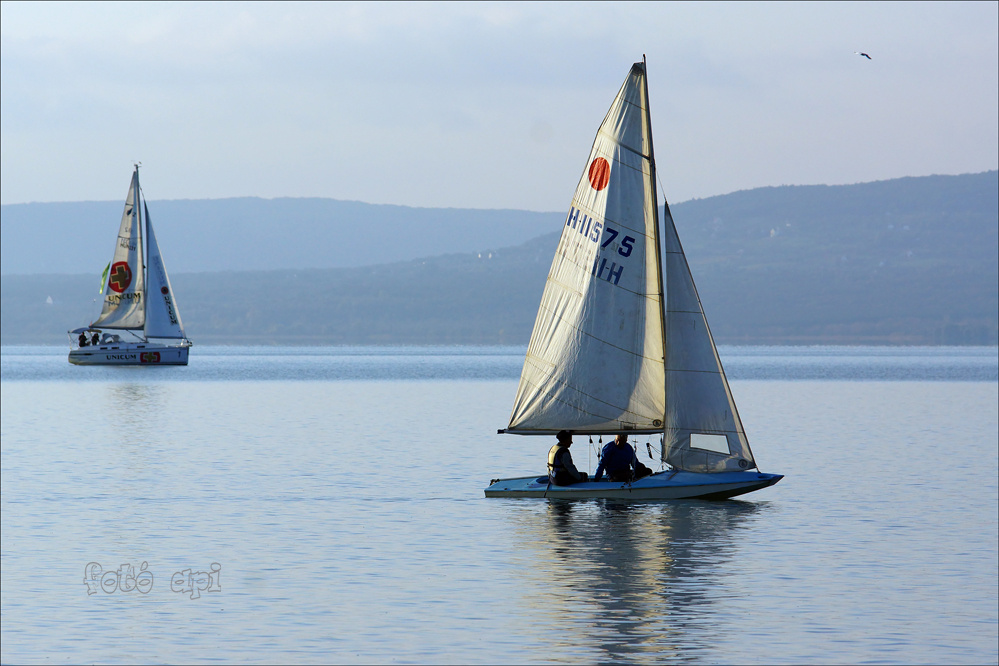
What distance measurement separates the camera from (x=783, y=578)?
Result: 28391mm

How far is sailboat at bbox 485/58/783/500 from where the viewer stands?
37.2 metres

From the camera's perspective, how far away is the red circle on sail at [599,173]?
3747 centimetres

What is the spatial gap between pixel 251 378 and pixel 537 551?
4680 inches

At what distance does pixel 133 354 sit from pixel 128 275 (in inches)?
454

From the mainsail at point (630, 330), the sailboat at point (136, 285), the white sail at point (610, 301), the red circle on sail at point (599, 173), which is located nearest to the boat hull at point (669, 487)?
the mainsail at point (630, 330)

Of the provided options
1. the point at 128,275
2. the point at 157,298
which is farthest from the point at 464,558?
the point at 128,275

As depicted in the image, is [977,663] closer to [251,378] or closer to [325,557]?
[325,557]

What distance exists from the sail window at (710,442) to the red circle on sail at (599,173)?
7167 mm

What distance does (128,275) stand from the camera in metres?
116

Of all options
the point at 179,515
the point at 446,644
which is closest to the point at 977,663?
the point at 446,644

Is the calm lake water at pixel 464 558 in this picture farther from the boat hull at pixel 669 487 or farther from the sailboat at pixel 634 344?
the sailboat at pixel 634 344

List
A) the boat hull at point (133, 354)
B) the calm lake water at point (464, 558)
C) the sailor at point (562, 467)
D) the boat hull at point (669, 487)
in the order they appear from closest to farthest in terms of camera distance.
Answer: the calm lake water at point (464, 558)
the boat hull at point (669, 487)
the sailor at point (562, 467)
the boat hull at point (133, 354)

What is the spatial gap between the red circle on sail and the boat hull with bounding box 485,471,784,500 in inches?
315

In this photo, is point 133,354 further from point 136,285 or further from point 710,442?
point 710,442
